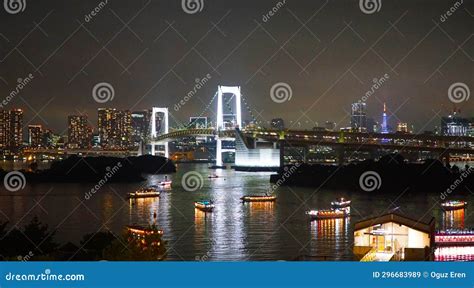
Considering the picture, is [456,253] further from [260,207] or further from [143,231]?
[260,207]

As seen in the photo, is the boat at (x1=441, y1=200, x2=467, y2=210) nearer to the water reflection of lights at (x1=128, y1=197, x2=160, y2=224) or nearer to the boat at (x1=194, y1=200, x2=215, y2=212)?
the boat at (x1=194, y1=200, x2=215, y2=212)

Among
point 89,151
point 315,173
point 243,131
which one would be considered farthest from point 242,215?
point 89,151

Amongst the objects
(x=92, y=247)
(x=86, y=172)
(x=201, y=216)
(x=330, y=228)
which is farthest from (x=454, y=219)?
(x=86, y=172)

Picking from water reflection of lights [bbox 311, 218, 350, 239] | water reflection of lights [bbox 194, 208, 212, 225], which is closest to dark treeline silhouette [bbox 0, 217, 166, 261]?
water reflection of lights [bbox 311, 218, 350, 239]

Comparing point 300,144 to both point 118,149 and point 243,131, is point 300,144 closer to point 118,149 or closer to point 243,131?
point 243,131

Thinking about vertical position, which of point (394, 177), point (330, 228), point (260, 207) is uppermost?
point (394, 177)
